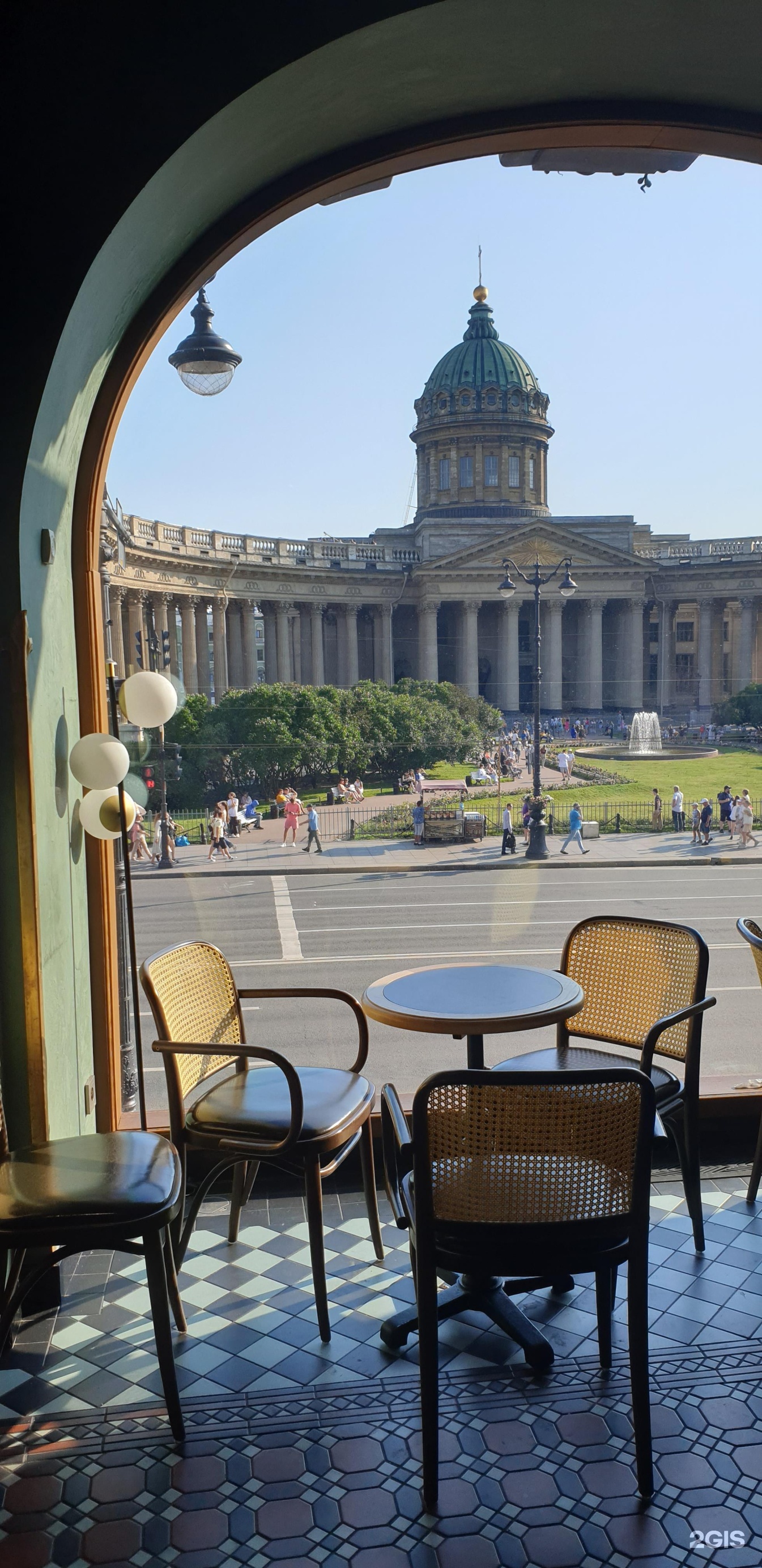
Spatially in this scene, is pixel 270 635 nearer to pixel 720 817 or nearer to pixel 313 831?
pixel 313 831

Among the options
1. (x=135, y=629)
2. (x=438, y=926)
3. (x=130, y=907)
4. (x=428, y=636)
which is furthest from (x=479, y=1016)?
(x=428, y=636)

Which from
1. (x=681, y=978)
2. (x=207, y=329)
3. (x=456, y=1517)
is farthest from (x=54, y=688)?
(x=456, y=1517)

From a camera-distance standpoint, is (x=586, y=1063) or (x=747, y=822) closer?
(x=586, y=1063)

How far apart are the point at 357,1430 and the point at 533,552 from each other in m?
9.58

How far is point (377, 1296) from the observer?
3.04 metres

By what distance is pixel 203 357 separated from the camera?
4.07m

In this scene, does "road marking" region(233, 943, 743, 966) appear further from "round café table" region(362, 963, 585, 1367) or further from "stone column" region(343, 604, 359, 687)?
"stone column" region(343, 604, 359, 687)

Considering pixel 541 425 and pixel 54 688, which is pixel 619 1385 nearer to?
pixel 54 688

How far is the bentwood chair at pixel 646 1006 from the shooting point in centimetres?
321

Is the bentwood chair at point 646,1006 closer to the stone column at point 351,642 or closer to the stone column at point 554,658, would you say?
the stone column at point 351,642

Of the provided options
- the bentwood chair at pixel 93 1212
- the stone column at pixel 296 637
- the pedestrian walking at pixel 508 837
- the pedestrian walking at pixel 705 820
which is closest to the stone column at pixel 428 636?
the stone column at pixel 296 637

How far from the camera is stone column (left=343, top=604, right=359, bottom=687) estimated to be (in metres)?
7.53

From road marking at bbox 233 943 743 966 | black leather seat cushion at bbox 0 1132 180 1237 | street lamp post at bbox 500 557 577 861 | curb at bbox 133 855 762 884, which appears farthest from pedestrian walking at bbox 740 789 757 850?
black leather seat cushion at bbox 0 1132 180 1237

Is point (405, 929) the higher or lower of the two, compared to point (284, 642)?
lower
